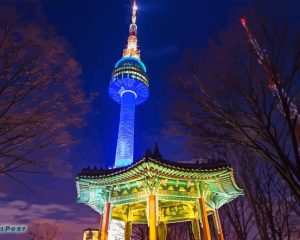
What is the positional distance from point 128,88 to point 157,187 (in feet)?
96.5

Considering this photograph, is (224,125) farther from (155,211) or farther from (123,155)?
(123,155)

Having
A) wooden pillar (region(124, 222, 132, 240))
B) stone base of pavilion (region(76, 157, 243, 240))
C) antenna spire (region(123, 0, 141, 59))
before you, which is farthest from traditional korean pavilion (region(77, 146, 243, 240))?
antenna spire (region(123, 0, 141, 59))

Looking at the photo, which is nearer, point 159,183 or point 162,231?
point 159,183

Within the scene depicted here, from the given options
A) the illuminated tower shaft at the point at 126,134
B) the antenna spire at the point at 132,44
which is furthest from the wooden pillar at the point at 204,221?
the antenna spire at the point at 132,44

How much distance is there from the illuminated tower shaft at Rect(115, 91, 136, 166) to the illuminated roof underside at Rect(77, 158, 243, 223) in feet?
56.8

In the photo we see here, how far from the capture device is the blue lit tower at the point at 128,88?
121 ft

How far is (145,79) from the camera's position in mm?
45375

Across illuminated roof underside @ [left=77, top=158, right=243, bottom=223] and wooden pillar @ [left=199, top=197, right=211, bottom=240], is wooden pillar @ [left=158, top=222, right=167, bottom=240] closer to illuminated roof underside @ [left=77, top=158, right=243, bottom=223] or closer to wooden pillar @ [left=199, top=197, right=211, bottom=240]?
illuminated roof underside @ [left=77, top=158, right=243, bottom=223]

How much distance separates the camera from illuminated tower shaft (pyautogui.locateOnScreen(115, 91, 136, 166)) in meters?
35.1

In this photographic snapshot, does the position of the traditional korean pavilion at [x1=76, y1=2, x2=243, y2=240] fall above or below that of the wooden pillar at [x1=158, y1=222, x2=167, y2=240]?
above

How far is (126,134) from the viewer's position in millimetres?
37594

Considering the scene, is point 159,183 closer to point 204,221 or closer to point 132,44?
point 204,221

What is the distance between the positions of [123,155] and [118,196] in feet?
64.0

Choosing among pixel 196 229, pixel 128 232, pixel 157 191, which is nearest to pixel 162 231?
pixel 128 232
